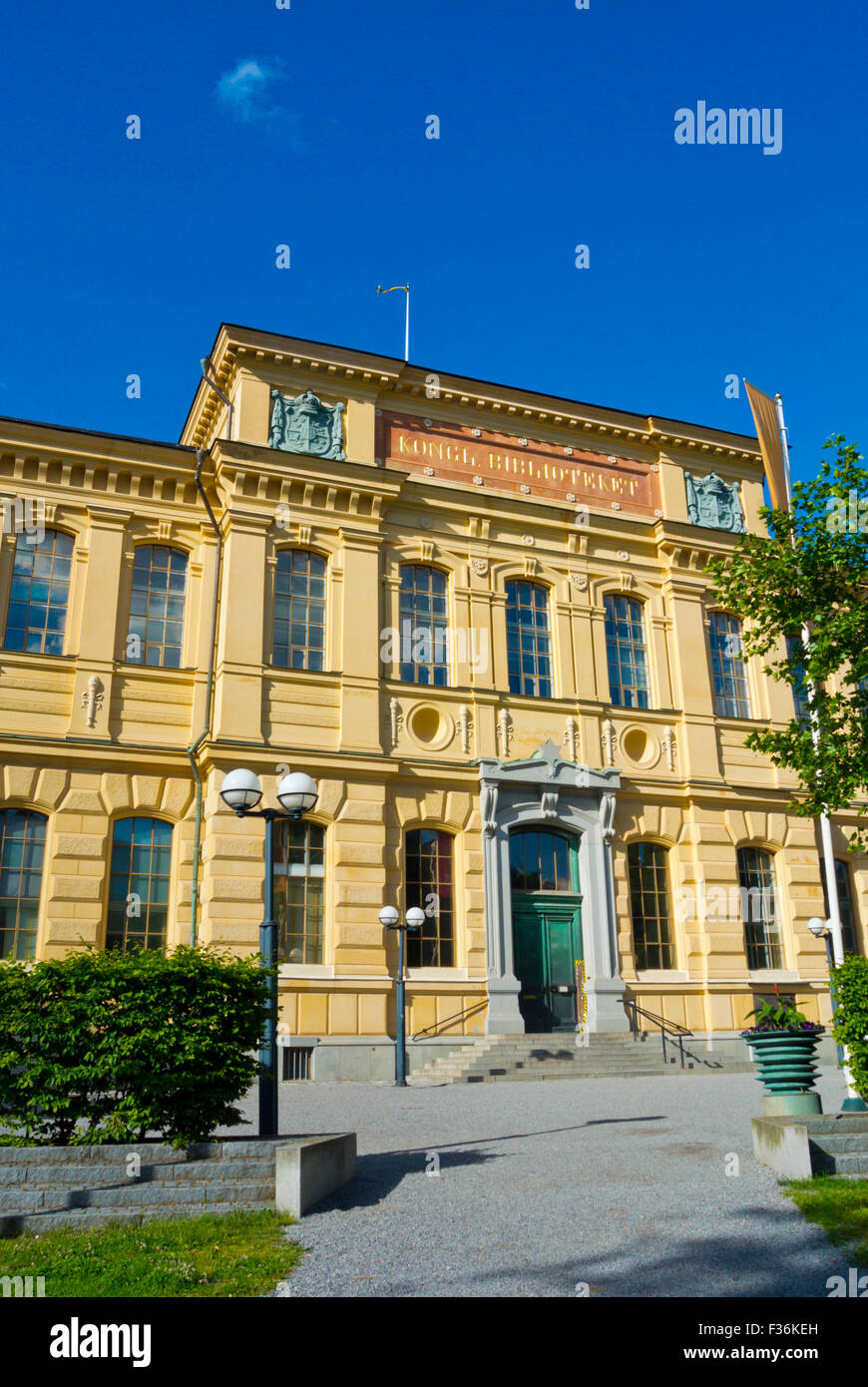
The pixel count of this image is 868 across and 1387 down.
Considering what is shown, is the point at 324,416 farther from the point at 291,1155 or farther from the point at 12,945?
the point at 291,1155

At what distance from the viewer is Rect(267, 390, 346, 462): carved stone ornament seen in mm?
23797

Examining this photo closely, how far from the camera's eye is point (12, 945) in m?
19.9

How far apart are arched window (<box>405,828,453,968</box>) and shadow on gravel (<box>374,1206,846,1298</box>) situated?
1512cm

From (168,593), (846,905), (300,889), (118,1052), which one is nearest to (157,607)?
(168,593)

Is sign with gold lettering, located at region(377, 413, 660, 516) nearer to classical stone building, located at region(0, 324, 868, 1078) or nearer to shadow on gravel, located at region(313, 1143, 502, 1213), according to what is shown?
classical stone building, located at region(0, 324, 868, 1078)

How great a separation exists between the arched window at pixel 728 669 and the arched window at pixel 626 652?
82.8 inches

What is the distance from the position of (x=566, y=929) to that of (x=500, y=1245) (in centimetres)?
1701

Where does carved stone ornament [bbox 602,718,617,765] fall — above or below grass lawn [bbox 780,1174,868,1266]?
above

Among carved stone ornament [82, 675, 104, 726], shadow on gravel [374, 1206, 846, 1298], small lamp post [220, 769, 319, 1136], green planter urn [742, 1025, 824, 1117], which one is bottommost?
shadow on gravel [374, 1206, 846, 1298]

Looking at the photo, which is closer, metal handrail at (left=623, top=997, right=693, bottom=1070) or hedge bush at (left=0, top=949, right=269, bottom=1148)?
hedge bush at (left=0, top=949, right=269, bottom=1148)

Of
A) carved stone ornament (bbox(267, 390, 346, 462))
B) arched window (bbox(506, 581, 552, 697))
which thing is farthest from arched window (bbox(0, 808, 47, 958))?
arched window (bbox(506, 581, 552, 697))

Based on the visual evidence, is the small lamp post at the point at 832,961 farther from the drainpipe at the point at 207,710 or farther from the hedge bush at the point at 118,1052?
the drainpipe at the point at 207,710

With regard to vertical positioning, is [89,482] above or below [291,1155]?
above
